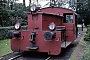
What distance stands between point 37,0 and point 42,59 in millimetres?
24966

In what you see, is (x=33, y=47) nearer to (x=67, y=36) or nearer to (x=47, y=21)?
(x=47, y=21)

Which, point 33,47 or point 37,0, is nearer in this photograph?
point 33,47

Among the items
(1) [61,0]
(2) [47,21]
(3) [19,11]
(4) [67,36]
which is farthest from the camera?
(1) [61,0]

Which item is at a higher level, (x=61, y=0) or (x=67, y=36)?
(x=61, y=0)

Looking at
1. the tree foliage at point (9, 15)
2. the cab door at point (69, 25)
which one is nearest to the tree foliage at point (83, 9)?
the tree foliage at point (9, 15)

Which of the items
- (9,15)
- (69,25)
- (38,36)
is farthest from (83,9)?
(38,36)

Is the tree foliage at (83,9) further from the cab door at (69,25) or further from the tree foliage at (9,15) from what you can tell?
the cab door at (69,25)

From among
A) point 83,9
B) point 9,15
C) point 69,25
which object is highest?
point 83,9

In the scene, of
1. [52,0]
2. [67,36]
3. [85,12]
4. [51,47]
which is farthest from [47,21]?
[85,12]

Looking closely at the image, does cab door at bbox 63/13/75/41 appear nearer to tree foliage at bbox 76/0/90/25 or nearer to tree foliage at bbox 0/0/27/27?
tree foliage at bbox 0/0/27/27

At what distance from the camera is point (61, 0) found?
98.9ft

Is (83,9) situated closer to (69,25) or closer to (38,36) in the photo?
(69,25)

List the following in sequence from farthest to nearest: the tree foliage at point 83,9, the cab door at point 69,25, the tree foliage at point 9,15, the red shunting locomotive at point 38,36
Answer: the tree foliage at point 83,9, the tree foliage at point 9,15, the cab door at point 69,25, the red shunting locomotive at point 38,36

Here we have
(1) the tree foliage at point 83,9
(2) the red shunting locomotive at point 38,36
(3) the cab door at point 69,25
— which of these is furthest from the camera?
(1) the tree foliage at point 83,9
